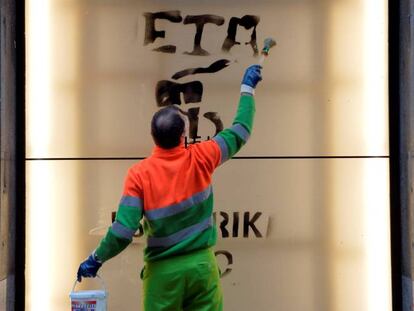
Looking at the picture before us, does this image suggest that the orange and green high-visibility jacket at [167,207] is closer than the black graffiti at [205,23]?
Yes

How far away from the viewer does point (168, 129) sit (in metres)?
3.45

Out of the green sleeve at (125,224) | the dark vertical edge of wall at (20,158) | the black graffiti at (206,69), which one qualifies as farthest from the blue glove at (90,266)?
the black graffiti at (206,69)

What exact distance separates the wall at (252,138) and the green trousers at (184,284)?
138 centimetres

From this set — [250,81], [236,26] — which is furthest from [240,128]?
[236,26]

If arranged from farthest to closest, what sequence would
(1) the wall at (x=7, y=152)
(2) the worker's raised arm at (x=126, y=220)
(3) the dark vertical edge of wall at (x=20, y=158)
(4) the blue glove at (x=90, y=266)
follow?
(3) the dark vertical edge of wall at (x=20, y=158) < (1) the wall at (x=7, y=152) < (4) the blue glove at (x=90, y=266) < (2) the worker's raised arm at (x=126, y=220)

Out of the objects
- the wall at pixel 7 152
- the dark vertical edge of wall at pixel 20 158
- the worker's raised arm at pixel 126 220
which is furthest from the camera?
the dark vertical edge of wall at pixel 20 158

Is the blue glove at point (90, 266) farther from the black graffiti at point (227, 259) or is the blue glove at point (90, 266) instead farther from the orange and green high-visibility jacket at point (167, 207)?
the black graffiti at point (227, 259)

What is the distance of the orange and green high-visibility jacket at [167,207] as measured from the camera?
11.2 feet

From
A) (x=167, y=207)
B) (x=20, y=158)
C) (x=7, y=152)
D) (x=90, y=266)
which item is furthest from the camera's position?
(x=20, y=158)

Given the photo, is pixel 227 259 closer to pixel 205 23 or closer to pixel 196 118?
pixel 196 118

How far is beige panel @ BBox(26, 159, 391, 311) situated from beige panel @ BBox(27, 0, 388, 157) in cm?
17

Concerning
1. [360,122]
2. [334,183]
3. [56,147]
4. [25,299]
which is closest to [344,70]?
[360,122]

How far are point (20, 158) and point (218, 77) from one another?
1535mm

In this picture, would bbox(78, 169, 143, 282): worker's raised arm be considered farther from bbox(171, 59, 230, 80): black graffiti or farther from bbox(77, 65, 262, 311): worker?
bbox(171, 59, 230, 80): black graffiti
